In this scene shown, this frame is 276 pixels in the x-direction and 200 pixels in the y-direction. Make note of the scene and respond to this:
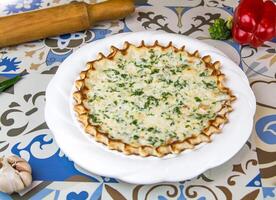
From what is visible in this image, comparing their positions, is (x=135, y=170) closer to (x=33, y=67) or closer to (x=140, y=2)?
(x=33, y=67)

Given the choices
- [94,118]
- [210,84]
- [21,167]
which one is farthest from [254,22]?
[21,167]

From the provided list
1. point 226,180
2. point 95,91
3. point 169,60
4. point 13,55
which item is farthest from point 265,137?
point 13,55

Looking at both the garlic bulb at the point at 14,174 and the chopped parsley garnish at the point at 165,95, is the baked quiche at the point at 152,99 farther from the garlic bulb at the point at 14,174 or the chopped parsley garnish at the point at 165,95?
the garlic bulb at the point at 14,174

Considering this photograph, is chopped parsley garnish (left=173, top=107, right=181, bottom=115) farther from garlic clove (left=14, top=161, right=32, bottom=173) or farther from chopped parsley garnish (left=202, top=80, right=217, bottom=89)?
garlic clove (left=14, top=161, right=32, bottom=173)

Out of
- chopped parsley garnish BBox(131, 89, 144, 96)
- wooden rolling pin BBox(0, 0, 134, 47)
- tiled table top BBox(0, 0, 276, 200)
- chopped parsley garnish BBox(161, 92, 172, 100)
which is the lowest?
tiled table top BBox(0, 0, 276, 200)

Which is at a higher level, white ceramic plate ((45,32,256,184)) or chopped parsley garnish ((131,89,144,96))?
chopped parsley garnish ((131,89,144,96))

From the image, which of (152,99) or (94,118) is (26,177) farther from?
(152,99)

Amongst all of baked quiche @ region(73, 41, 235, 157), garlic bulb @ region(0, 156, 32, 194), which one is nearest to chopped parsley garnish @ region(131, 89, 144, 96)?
baked quiche @ region(73, 41, 235, 157)
